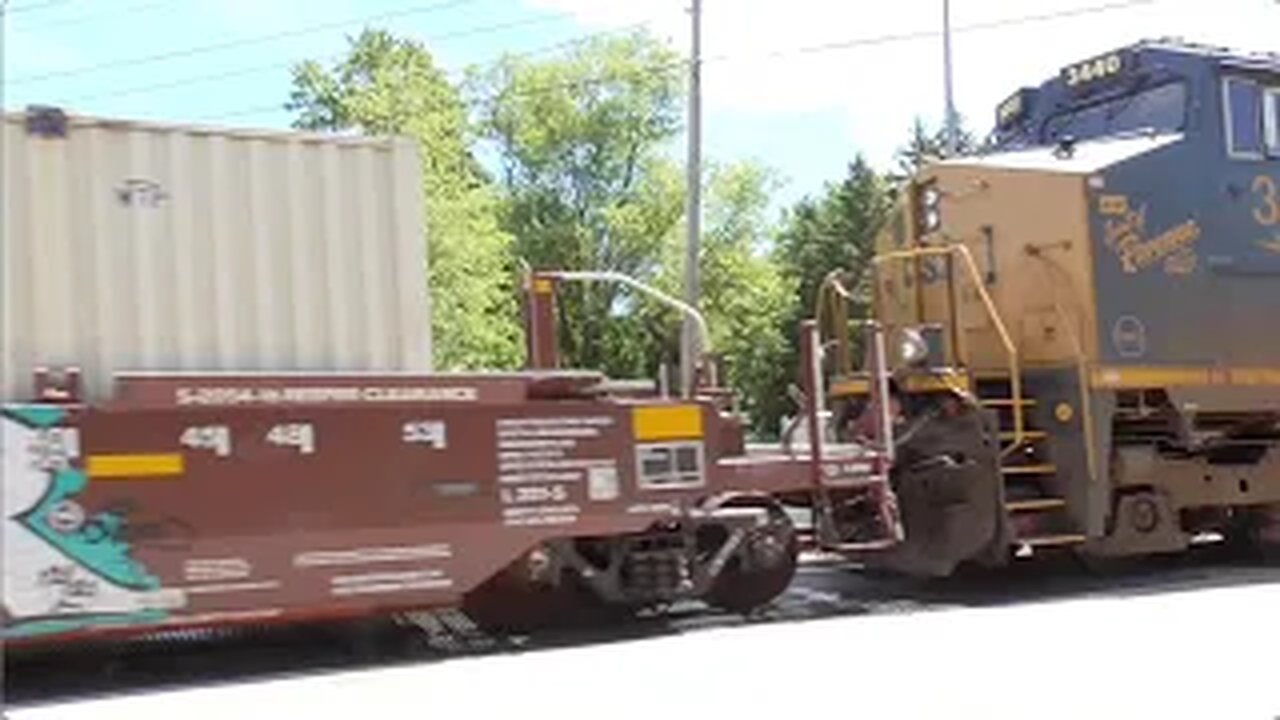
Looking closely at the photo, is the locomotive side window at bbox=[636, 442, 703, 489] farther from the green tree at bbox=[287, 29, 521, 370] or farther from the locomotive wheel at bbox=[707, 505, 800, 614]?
the green tree at bbox=[287, 29, 521, 370]

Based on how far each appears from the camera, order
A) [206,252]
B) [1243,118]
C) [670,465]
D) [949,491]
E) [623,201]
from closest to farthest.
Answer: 1. [206,252]
2. [670,465]
3. [949,491]
4. [1243,118]
5. [623,201]

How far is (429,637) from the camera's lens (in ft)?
28.8

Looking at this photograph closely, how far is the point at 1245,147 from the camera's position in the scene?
1098 cm

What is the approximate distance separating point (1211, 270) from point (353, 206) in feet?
20.8

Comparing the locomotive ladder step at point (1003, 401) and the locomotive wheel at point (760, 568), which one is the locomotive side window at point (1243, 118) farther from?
the locomotive wheel at point (760, 568)

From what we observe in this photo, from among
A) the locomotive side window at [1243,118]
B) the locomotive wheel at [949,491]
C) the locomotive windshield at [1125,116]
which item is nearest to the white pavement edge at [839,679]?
the locomotive wheel at [949,491]

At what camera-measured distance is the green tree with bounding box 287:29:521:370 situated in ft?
107

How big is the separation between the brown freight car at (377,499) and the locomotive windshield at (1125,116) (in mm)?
3685

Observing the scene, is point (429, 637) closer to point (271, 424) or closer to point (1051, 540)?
point (271, 424)

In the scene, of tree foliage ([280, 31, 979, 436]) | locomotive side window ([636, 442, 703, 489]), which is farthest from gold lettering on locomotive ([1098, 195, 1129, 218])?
tree foliage ([280, 31, 979, 436])

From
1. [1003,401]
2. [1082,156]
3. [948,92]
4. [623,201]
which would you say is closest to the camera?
[1003,401]

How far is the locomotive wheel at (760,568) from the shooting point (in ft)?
30.1

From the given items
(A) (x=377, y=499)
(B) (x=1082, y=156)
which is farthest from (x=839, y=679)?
(B) (x=1082, y=156)

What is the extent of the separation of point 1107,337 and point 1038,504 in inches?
49.4
